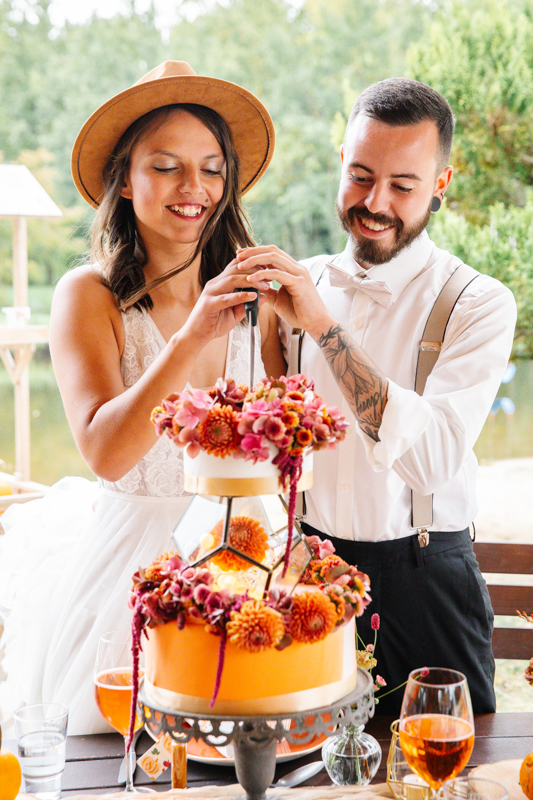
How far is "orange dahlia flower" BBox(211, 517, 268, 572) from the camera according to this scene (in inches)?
39.6

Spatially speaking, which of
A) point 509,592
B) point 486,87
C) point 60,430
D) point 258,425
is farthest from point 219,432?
point 60,430

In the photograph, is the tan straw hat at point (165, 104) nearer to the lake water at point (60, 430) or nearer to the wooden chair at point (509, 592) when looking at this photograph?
the wooden chair at point (509, 592)

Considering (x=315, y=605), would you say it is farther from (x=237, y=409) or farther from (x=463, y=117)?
(x=463, y=117)

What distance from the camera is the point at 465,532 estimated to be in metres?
1.94

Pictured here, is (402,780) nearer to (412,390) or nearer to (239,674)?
(239,674)

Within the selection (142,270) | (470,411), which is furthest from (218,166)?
(470,411)

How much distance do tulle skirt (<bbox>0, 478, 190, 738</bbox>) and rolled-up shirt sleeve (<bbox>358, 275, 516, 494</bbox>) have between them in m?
0.56

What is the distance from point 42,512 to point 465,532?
111 cm

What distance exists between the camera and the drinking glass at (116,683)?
3.80ft

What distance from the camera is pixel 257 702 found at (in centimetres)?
96

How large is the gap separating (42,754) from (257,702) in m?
0.43

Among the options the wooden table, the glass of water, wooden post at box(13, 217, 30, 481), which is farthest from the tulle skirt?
wooden post at box(13, 217, 30, 481)

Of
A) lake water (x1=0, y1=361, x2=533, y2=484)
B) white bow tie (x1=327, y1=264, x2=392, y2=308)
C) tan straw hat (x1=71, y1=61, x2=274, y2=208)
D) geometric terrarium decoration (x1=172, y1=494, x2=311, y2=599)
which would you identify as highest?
tan straw hat (x1=71, y1=61, x2=274, y2=208)

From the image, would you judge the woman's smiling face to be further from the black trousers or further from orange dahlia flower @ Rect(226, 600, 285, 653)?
orange dahlia flower @ Rect(226, 600, 285, 653)
